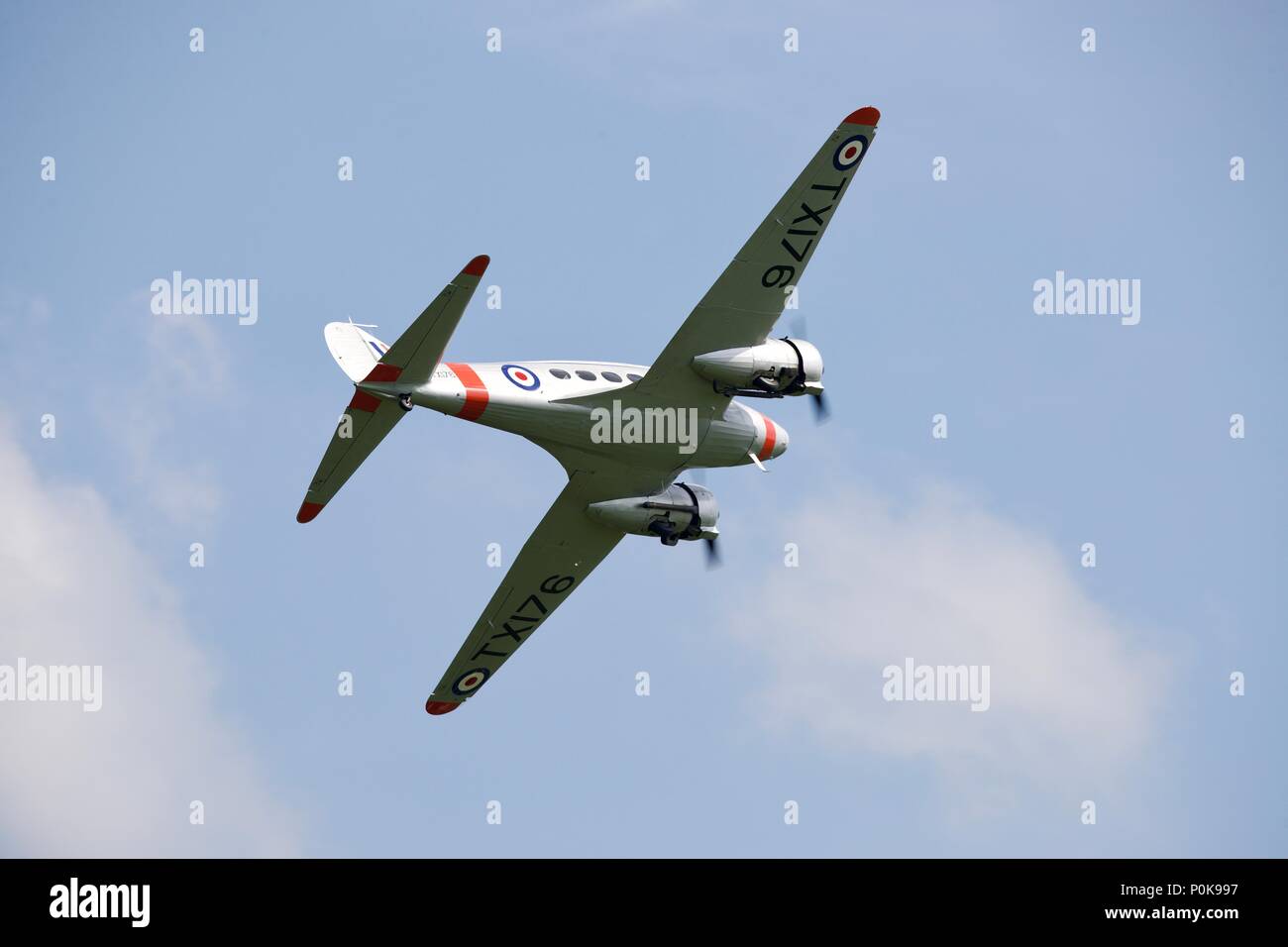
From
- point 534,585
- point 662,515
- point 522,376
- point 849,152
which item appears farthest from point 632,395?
point 849,152

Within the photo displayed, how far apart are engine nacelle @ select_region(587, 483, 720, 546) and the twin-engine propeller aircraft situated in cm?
4

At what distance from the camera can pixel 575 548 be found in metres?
57.4

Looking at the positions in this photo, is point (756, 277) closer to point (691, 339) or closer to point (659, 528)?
point (691, 339)

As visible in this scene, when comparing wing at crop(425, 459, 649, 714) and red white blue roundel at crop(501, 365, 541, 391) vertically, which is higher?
red white blue roundel at crop(501, 365, 541, 391)

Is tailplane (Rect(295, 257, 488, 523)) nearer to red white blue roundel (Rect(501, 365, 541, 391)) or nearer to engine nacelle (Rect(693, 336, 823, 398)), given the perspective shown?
red white blue roundel (Rect(501, 365, 541, 391))

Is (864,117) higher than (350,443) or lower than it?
higher

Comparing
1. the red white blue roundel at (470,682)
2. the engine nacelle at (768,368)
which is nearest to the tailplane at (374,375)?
the engine nacelle at (768,368)

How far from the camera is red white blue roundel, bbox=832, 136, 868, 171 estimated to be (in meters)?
49.6

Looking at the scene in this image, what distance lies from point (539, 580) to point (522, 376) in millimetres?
8481

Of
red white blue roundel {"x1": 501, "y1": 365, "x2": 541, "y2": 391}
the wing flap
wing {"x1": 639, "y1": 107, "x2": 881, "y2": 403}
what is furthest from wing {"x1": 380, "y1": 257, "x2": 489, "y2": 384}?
wing {"x1": 639, "y1": 107, "x2": 881, "y2": 403}

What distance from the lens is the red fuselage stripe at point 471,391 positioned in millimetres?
50406

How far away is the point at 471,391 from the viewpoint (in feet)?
165

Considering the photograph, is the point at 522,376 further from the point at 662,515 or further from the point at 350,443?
the point at 662,515
